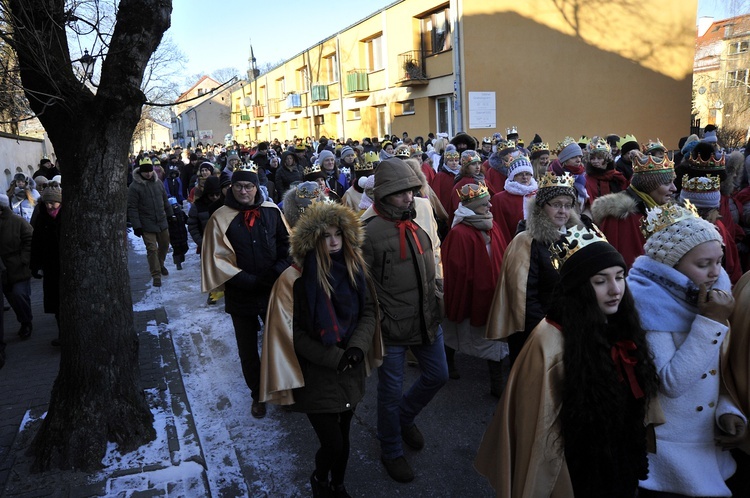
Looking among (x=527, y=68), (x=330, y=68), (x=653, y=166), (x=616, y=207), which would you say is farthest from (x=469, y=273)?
(x=330, y=68)

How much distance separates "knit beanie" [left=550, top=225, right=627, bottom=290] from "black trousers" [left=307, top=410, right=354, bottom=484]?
5.36ft

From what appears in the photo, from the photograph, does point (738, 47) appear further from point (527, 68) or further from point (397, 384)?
point (397, 384)

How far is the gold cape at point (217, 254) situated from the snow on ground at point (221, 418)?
3.71 ft

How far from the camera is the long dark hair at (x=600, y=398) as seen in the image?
2.32 m

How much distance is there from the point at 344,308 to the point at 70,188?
230 centimetres

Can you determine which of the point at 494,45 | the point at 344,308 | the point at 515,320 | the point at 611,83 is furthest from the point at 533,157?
the point at 611,83

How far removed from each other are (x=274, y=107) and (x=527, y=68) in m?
29.0

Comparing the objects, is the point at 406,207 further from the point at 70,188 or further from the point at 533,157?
the point at 533,157

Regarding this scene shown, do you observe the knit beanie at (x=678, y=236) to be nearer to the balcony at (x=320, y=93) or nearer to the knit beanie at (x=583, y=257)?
the knit beanie at (x=583, y=257)

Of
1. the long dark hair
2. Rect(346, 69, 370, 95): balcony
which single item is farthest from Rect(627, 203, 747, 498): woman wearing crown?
Rect(346, 69, 370, 95): balcony

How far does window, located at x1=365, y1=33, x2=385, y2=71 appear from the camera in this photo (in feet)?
93.3

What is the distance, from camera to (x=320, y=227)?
324cm

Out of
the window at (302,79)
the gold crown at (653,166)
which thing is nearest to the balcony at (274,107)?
the window at (302,79)

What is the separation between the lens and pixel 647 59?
2581 cm
